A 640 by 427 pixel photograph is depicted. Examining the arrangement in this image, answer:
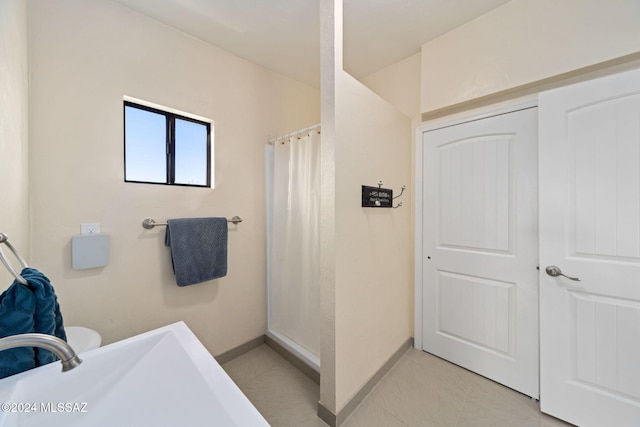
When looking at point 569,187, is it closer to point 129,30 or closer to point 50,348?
point 50,348

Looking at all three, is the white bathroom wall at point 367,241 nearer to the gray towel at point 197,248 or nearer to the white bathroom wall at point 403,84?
the white bathroom wall at point 403,84

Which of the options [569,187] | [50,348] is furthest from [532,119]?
[50,348]

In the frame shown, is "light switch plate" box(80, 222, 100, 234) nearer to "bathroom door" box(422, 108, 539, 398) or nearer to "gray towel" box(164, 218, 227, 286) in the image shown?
"gray towel" box(164, 218, 227, 286)

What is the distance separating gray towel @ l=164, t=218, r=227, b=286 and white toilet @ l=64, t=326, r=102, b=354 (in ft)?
1.64

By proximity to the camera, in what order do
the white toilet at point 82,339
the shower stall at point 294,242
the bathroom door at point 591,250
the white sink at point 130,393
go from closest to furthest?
the white sink at point 130,393 < the white toilet at point 82,339 < the bathroom door at point 591,250 < the shower stall at point 294,242

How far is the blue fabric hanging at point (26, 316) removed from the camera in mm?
591

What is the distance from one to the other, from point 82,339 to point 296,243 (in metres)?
1.35

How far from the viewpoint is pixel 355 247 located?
1.51m

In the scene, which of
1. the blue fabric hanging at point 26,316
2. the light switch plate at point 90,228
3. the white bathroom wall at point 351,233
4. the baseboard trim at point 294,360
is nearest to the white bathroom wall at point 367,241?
the white bathroom wall at point 351,233

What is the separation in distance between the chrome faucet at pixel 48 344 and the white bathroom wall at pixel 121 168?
125 centimetres

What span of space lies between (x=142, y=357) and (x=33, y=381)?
0.80 feet

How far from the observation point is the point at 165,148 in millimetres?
1784

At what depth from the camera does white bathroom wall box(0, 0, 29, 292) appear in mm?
859

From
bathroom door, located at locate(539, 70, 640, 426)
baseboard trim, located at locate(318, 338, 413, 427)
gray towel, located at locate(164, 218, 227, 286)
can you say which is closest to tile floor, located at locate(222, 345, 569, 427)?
baseboard trim, located at locate(318, 338, 413, 427)
